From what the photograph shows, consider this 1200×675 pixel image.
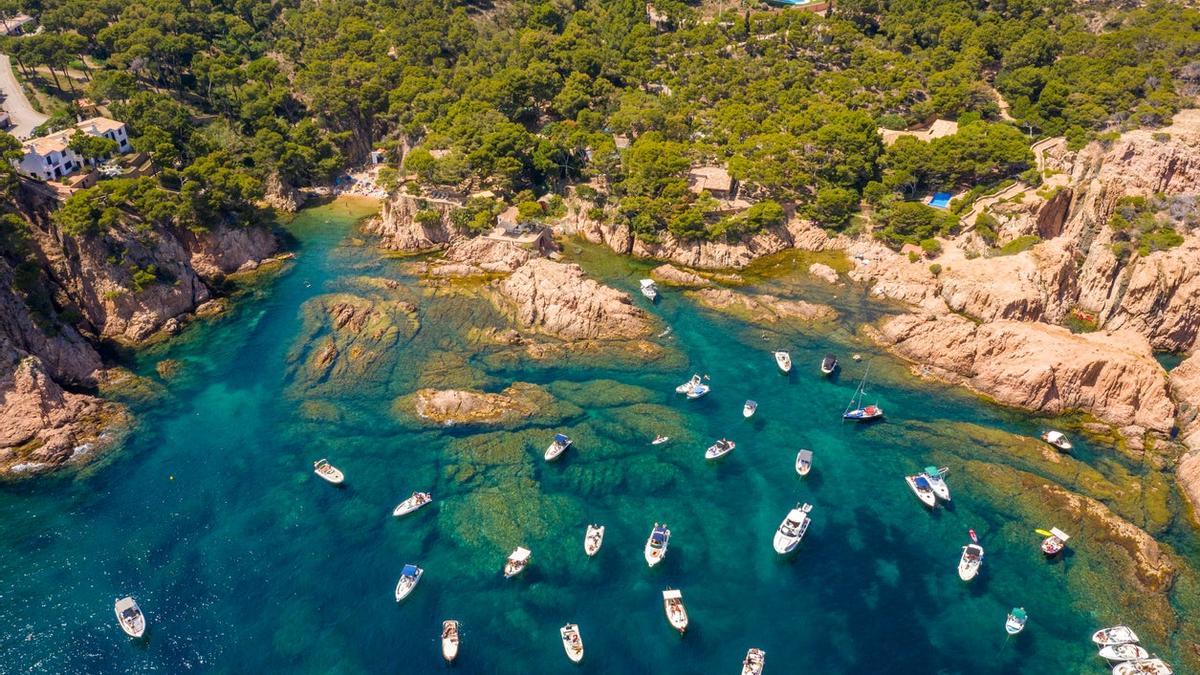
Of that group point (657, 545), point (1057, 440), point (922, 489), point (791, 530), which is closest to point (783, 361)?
point (922, 489)

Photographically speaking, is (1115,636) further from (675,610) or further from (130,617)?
(130,617)

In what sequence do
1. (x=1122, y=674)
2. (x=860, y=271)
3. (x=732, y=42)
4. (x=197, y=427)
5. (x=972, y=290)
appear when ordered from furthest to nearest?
(x=732, y=42)
(x=860, y=271)
(x=972, y=290)
(x=197, y=427)
(x=1122, y=674)

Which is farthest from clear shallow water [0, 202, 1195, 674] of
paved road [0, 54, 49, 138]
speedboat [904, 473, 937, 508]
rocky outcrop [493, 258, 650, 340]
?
paved road [0, 54, 49, 138]

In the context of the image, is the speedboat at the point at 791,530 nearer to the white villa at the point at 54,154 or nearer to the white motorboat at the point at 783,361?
the white motorboat at the point at 783,361

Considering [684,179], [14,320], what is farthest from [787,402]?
[14,320]

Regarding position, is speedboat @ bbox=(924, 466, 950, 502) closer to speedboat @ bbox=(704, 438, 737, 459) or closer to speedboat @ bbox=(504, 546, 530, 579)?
speedboat @ bbox=(704, 438, 737, 459)

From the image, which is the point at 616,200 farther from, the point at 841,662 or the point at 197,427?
the point at 841,662
